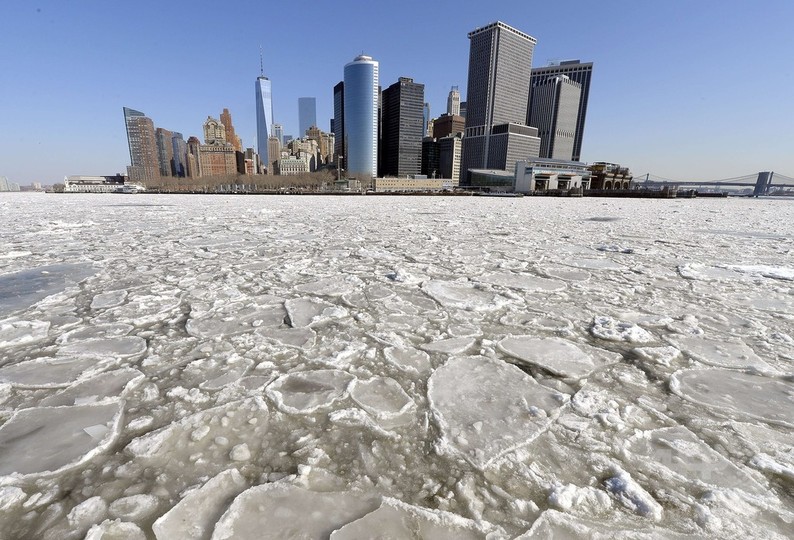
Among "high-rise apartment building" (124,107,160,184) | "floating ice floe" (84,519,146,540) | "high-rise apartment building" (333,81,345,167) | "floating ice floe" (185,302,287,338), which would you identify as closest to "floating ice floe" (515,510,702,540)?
"floating ice floe" (84,519,146,540)

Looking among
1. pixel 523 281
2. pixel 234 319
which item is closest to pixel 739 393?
pixel 523 281

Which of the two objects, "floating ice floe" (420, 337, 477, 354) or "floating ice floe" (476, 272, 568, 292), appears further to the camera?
"floating ice floe" (476, 272, 568, 292)

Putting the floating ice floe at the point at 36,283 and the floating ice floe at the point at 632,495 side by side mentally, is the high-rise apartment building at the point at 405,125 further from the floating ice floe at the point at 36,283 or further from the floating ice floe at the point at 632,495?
the floating ice floe at the point at 632,495

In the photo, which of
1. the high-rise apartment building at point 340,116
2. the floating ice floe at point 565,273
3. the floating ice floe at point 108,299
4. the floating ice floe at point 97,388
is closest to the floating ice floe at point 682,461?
the floating ice floe at point 97,388

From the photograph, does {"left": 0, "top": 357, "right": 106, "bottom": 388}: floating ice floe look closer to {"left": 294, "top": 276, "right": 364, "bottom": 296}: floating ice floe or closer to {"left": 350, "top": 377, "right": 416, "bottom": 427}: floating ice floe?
{"left": 350, "top": 377, "right": 416, "bottom": 427}: floating ice floe

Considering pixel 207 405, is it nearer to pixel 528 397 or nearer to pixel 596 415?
pixel 528 397
